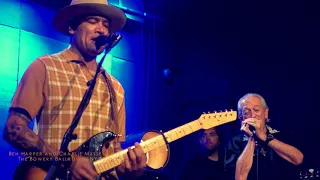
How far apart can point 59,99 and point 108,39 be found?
676 millimetres

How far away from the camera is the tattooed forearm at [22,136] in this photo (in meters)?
3.20

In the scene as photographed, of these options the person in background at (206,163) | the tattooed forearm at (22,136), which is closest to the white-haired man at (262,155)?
the person in background at (206,163)

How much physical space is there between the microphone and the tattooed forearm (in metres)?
0.89

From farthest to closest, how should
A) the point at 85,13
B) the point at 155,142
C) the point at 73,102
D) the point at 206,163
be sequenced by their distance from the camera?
the point at 206,163 → the point at 85,13 → the point at 155,142 → the point at 73,102

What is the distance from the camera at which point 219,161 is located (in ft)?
21.3

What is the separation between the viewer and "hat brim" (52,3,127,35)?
3.93m

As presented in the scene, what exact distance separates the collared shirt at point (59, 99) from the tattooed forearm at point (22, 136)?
0.35ft

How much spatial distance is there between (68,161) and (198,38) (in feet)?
18.6

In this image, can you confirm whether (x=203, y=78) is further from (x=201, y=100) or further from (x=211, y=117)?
(x=211, y=117)

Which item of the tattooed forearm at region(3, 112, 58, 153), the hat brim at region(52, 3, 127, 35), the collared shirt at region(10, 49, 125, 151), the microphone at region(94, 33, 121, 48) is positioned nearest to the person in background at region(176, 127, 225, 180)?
the collared shirt at region(10, 49, 125, 151)

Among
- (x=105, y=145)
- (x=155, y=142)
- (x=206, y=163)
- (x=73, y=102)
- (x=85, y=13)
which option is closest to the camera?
(x=105, y=145)

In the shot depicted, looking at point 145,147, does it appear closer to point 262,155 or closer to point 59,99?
point 59,99

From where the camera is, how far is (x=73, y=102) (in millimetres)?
3535

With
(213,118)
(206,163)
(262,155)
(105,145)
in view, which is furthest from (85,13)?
(206,163)
